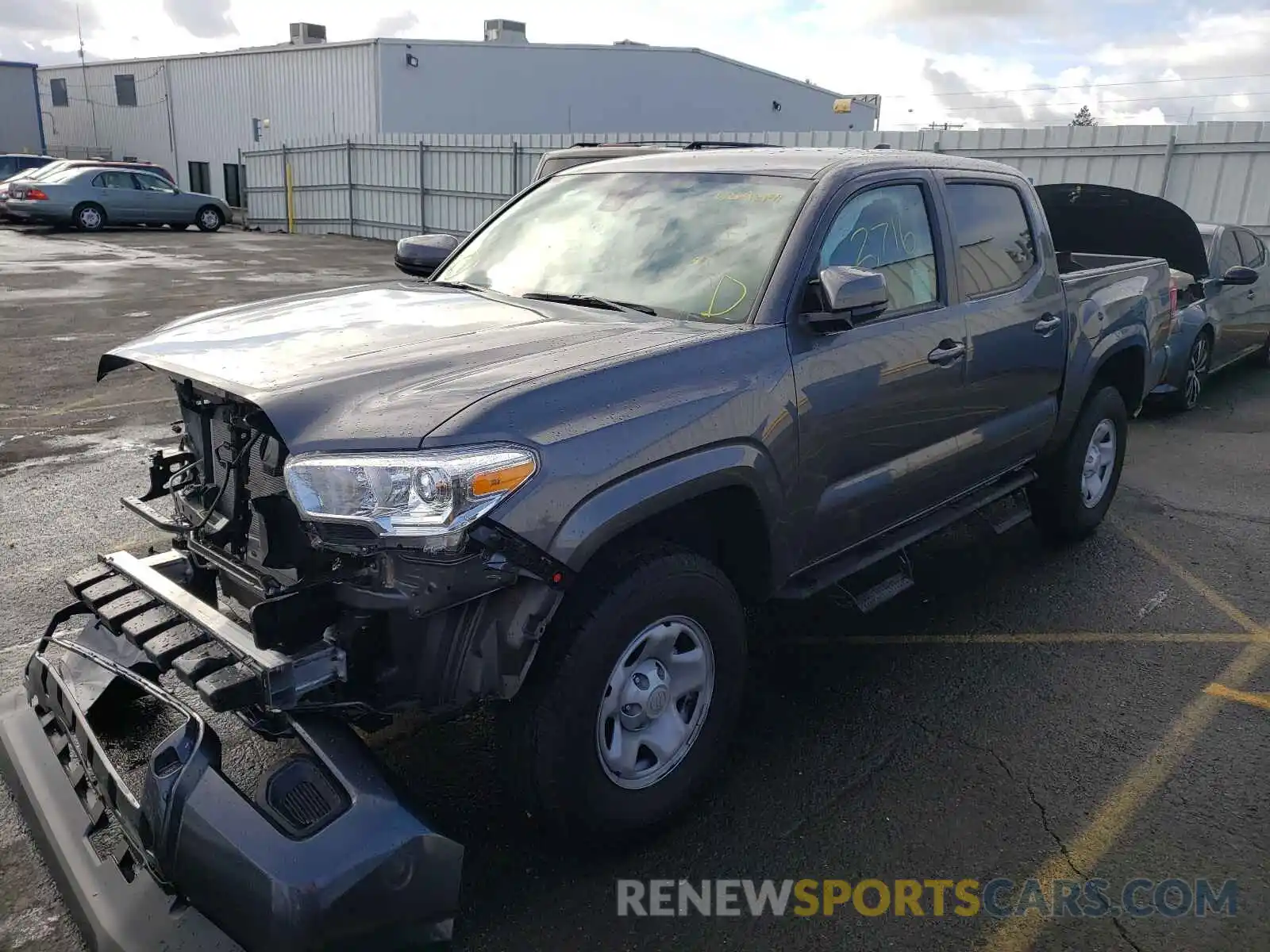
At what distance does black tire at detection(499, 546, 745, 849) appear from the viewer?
262 cm

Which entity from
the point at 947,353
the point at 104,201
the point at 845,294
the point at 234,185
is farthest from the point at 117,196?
the point at 845,294

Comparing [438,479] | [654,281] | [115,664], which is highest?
[654,281]

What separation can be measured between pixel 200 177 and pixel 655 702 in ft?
131

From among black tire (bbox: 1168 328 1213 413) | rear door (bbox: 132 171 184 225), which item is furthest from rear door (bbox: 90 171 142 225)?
black tire (bbox: 1168 328 1213 413)

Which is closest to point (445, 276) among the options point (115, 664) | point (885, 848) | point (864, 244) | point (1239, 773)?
point (864, 244)

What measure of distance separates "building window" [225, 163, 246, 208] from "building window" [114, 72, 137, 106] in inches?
296

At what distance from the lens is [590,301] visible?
11.8 ft

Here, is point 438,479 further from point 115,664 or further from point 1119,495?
point 1119,495

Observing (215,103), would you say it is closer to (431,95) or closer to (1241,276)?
(431,95)

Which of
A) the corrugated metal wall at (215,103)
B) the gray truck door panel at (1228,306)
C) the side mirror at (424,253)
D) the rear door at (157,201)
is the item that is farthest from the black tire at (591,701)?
the corrugated metal wall at (215,103)

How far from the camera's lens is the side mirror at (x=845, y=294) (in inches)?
124

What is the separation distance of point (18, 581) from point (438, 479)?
132 inches

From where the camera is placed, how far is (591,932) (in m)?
2.68

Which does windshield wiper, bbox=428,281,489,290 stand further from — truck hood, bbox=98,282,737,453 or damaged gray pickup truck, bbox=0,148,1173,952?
truck hood, bbox=98,282,737,453
